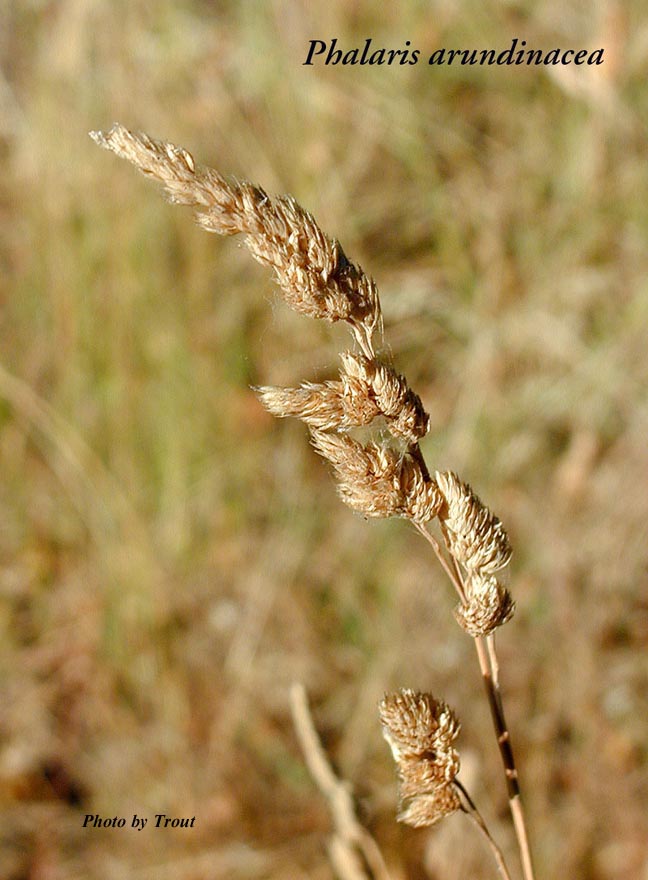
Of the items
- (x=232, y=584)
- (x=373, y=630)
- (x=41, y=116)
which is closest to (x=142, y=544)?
(x=232, y=584)

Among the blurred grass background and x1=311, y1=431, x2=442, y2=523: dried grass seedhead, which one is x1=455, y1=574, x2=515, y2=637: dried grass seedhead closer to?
x1=311, y1=431, x2=442, y2=523: dried grass seedhead

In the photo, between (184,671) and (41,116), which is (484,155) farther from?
(184,671)

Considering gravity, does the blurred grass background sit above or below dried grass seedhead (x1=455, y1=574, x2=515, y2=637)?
above

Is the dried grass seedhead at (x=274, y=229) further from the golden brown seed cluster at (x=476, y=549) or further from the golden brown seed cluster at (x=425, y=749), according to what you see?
the golden brown seed cluster at (x=425, y=749)

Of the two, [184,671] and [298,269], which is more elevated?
[184,671]

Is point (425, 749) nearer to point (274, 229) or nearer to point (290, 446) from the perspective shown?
point (274, 229)

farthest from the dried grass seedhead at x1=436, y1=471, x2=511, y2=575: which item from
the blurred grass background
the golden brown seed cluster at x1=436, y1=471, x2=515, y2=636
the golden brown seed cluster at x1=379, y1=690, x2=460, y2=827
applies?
the blurred grass background

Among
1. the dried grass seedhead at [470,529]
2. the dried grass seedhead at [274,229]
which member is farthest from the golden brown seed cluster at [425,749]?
the dried grass seedhead at [274,229]
